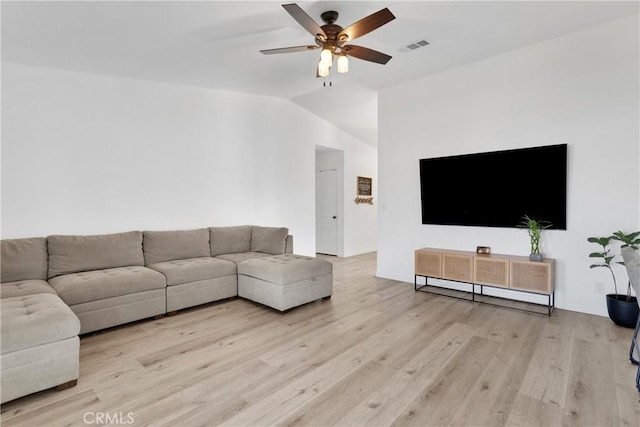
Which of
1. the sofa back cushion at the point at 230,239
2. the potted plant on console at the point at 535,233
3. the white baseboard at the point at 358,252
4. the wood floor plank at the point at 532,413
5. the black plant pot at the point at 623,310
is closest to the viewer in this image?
the wood floor plank at the point at 532,413

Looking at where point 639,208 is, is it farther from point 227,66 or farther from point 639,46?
point 227,66

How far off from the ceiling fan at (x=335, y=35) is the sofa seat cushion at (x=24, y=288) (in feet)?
9.50

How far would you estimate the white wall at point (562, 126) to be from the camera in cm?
318

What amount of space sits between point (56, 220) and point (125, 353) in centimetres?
196

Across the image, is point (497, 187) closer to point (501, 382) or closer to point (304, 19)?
point (501, 382)

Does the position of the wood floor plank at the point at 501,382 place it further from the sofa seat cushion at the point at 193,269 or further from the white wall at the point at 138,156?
the white wall at the point at 138,156

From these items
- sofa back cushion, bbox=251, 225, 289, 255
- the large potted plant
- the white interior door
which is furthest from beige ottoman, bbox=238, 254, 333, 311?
the white interior door

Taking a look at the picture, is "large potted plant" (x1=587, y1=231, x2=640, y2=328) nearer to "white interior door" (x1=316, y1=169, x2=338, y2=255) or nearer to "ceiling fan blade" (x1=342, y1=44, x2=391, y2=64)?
"ceiling fan blade" (x1=342, y1=44, x2=391, y2=64)

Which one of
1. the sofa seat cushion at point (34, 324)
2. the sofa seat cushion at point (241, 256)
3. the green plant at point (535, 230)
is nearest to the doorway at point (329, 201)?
the sofa seat cushion at point (241, 256)

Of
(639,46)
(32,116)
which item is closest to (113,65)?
(32,116)

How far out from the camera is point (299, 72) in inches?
171

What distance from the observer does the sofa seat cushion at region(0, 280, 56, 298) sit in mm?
2613

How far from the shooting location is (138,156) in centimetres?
410

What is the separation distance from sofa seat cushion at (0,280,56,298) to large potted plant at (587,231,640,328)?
501cm
